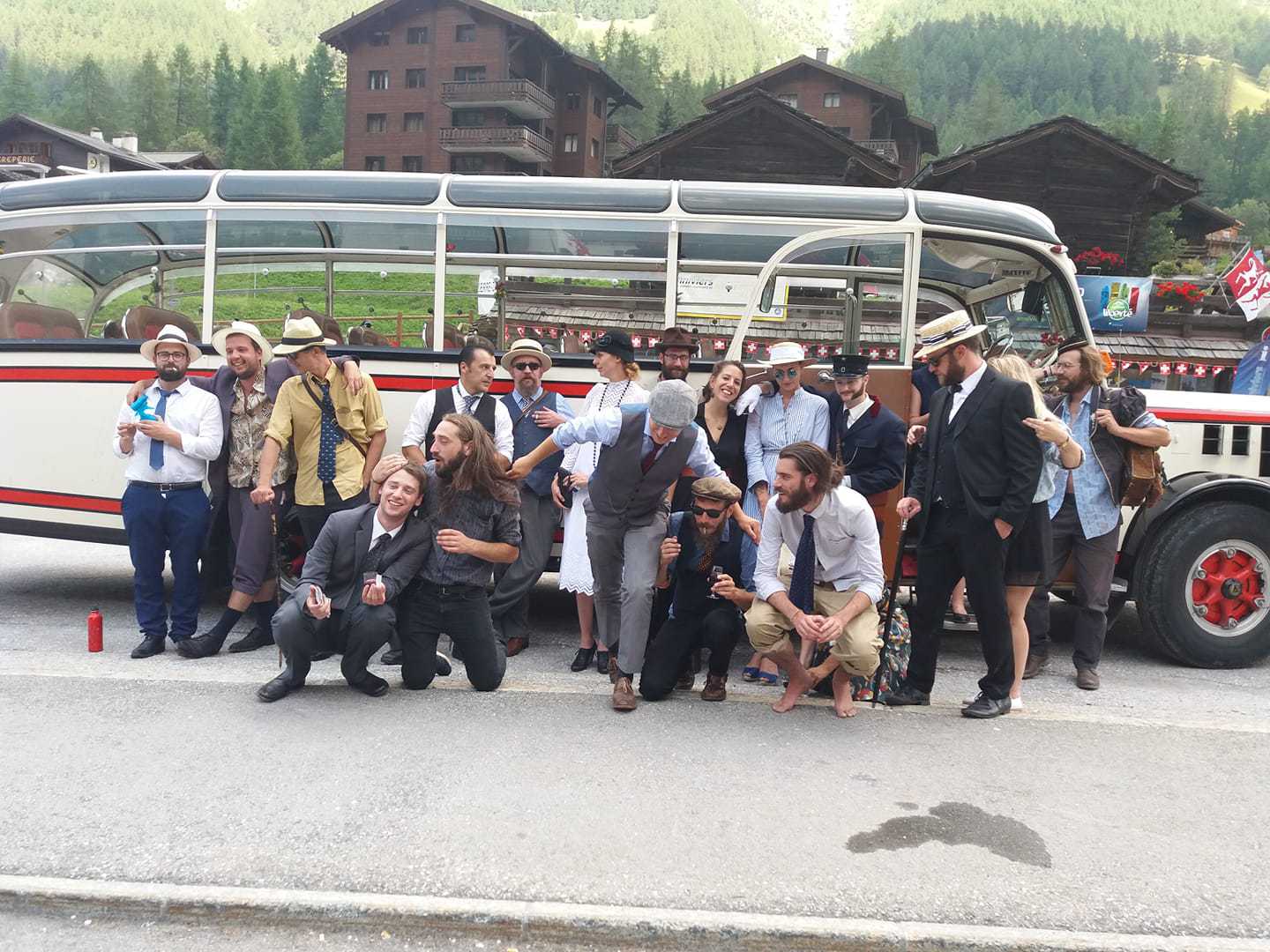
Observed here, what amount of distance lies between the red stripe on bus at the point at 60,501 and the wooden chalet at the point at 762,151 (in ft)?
66.2

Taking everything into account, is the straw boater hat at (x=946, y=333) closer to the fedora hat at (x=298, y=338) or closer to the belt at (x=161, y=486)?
the fedora hat at (x=298, y=338)

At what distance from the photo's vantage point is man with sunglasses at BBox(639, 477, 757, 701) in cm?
545

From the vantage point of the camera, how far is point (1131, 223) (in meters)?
27.6

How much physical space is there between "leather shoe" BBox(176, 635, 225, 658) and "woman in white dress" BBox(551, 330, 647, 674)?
83.7 inches

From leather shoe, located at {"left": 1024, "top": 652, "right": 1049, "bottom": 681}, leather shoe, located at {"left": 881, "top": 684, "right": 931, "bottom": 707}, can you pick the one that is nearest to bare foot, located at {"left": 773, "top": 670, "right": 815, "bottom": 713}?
leather shoe, located at {"left": 881, "top": 684, "right": 931, "bottom": 707}

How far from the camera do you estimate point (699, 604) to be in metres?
5.51

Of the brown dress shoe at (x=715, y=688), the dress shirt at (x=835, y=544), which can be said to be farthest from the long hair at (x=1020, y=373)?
the brown dress shoe at (x=715, y=688)

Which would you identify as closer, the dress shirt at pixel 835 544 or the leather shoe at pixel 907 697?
the dress shirt at pixel 835 544

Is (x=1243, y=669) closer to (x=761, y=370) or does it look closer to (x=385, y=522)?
(x=761, y=370)

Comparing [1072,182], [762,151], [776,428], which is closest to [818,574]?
[776,428]

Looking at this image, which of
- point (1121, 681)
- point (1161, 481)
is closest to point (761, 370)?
point (1161, 481)

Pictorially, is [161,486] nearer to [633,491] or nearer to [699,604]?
[633,491]

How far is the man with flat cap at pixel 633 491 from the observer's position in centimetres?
545

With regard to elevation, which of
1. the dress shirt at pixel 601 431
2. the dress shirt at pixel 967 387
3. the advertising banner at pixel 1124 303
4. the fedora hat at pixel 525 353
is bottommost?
the dress shirt at pixel 601 431
